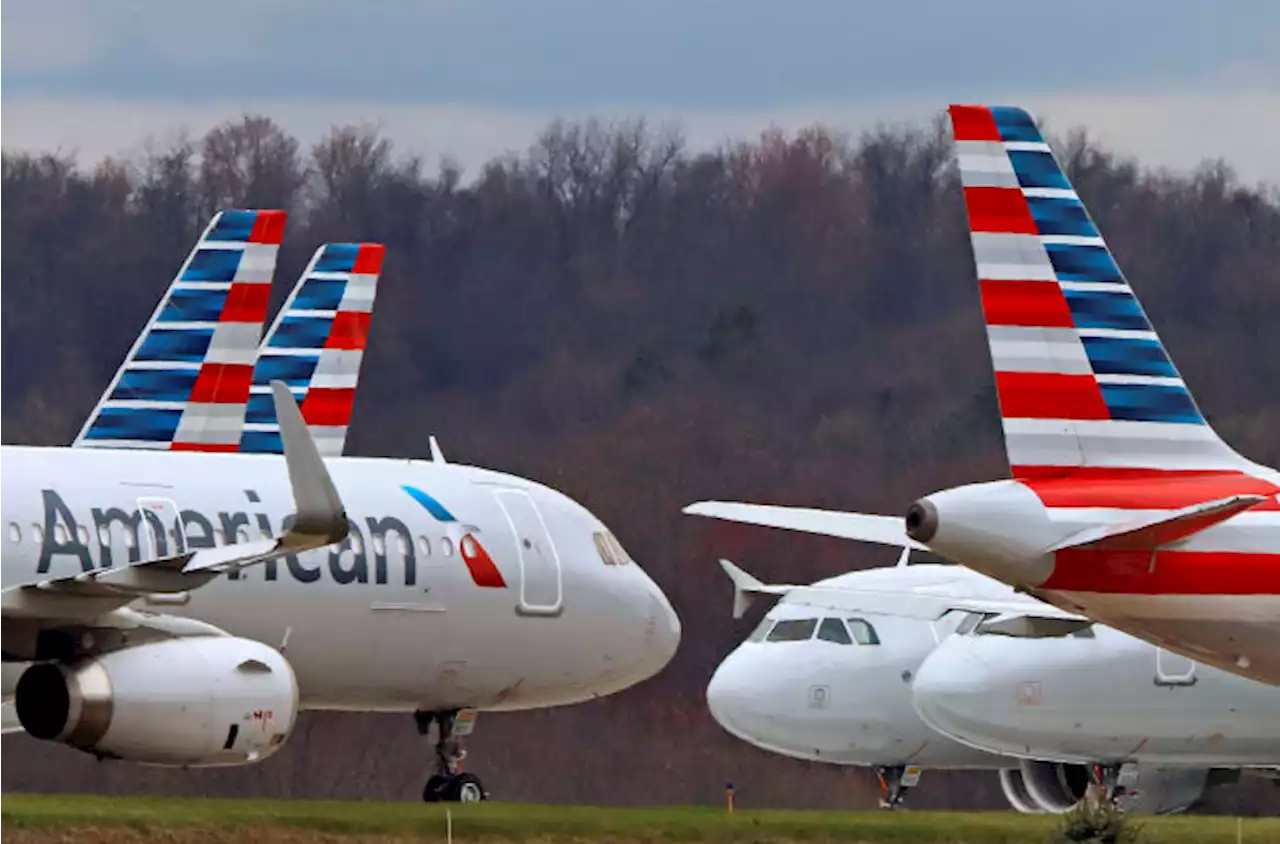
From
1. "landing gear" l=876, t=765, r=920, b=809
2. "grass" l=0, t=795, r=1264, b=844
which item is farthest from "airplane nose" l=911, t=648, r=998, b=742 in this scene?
"grass" l=0, t=795, r=1264, b=844

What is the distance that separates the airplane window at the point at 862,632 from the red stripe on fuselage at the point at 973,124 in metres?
16.9

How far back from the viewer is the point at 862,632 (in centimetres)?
4028

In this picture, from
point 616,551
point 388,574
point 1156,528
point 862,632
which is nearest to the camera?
point 1156,528

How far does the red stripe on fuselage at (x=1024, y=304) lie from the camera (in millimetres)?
23703

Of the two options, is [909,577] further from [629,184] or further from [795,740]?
[629,184]

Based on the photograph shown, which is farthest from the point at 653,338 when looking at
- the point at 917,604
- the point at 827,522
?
the point at 827,522

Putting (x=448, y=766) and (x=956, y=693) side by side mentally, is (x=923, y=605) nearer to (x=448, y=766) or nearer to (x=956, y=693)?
(x=956, y=693)

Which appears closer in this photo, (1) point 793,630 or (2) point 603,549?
(2) point 603,549

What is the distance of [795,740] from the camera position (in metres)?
40.0

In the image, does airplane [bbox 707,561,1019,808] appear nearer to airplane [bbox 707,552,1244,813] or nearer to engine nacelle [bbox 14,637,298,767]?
airplane [bbox 707,552,1244,813]

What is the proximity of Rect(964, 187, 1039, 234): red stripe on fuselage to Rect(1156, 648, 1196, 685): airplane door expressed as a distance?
1218 centimetres

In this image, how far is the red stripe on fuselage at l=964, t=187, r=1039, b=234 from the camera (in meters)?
23.8

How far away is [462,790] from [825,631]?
33.3ft

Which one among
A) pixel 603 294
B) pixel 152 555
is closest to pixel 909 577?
pixel 152 555
